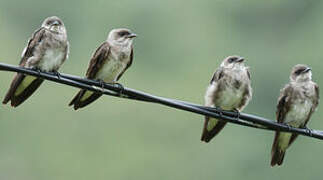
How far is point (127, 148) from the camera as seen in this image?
27859 mm

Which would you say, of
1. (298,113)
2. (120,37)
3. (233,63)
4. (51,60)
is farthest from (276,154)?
(51,60)

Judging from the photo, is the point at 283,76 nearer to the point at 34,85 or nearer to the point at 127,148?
the point at 127,148

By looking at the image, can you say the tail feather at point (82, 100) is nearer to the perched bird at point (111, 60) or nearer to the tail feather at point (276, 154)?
the perched bird at point (111, 60)

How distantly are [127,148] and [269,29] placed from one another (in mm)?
20145

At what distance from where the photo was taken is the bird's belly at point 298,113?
33.1 ft

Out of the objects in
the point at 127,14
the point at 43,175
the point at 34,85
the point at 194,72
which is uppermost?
the point at 127,14

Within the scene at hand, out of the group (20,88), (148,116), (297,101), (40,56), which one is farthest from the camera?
(148,116)

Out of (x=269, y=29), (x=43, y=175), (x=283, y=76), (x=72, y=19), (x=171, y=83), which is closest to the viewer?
(x=43, y=175)

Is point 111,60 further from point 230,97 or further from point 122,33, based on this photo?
point 230,97

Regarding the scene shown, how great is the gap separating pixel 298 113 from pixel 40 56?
290 centimetres

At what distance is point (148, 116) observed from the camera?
98.2ft

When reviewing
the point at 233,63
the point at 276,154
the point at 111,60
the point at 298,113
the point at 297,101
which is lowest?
the point at 276,154

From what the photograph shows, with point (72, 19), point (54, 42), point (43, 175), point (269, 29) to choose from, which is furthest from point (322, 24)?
point (54, 42)

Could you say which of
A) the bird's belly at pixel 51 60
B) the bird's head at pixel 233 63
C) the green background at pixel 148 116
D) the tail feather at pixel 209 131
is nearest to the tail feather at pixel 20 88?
the bird's belly at pixel 51 60
